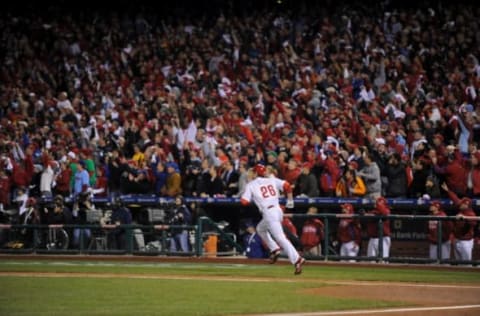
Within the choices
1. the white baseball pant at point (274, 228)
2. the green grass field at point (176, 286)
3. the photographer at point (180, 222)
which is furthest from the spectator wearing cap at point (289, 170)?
the white baseball pant at point (274, 228)

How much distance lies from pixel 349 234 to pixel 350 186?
3.66ft

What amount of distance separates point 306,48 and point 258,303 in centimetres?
1556

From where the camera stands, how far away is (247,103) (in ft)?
91.2

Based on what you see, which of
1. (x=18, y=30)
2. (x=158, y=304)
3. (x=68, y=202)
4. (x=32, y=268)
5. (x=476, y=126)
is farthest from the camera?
(x=18, y=30)

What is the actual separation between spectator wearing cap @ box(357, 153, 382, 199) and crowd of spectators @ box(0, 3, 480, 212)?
0.15 ft

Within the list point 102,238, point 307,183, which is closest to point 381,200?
point 307,183

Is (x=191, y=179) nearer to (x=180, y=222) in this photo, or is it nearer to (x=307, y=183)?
(x=180, y=222)

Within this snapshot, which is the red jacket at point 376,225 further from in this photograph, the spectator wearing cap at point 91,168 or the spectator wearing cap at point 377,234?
the spectator wearing cap at point 91,168

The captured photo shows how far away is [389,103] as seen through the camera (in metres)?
25.7

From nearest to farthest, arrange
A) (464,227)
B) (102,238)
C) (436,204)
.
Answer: (464,227)
(436,204)
(102,238)

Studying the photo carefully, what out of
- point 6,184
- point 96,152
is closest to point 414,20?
point 96,152

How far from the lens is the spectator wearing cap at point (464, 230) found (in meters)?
21.9

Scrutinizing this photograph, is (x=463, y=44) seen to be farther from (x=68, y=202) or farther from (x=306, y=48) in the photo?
(x=68, y=202)

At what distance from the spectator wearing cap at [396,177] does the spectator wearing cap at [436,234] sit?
2.91ft
